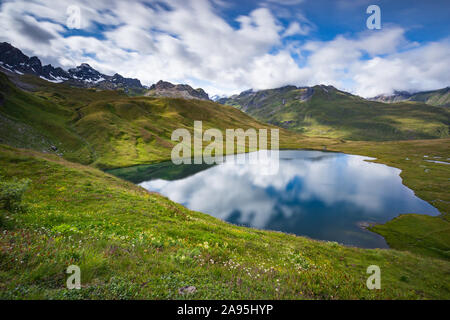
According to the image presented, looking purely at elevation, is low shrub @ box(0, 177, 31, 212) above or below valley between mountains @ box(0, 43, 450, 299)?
above

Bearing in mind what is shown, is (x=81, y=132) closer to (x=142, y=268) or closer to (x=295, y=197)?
(x=295, y=197)

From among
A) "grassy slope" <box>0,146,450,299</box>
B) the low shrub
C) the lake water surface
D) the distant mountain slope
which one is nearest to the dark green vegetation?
→ "grassy slope" <box>0,146,450,299</box>

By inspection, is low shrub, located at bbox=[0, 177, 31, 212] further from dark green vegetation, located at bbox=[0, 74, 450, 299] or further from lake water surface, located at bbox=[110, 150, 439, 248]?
lake water surface, located at bbox=[110, 150, 439, 248]

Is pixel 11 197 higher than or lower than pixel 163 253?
higher

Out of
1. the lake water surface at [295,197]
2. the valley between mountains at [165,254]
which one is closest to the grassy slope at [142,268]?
the valley between mountains at [165,254]

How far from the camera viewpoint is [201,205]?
46125 mm

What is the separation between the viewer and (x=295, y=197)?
2044 inches

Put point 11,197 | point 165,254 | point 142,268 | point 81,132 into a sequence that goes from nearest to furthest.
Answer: point 142,268 < point 165,254 < point 11,197 < point 81,132

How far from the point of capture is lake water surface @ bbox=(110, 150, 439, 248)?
3738cm

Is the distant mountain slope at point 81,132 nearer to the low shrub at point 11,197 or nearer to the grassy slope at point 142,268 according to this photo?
the low shrub at point 11,197

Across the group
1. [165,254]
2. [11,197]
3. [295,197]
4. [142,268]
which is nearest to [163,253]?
[165,254]

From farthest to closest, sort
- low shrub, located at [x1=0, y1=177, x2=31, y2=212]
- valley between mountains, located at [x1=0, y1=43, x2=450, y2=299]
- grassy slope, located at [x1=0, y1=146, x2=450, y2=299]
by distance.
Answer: low shrub, located at [x1=0, y1=177, x2=31, y2=212] → valley between mountains, located at [x1=0, y1=43, x2=450, y2=299] → grassy slope, located at [x1=0, y1=146, x2=450, y2=299]

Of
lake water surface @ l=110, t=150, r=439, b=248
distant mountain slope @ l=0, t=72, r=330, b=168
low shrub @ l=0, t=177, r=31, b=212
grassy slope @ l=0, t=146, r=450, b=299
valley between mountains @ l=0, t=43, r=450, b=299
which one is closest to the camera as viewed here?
grassy slope @ l=0, t=146, r=450, b=299

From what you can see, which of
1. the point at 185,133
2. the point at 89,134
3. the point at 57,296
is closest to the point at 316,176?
the point at 57,296
